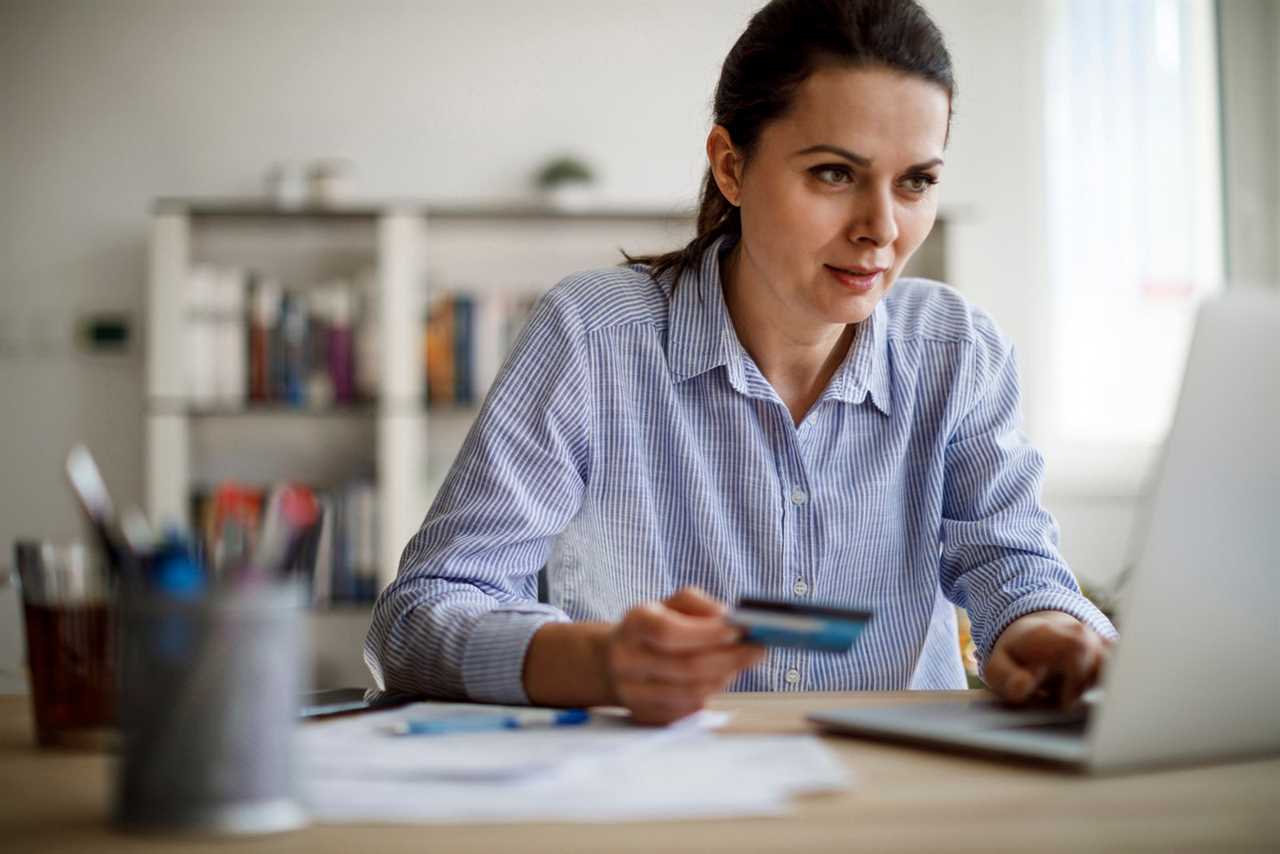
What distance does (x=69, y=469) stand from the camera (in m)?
0.55

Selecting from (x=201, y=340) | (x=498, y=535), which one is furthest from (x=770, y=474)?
(x=201, y=340)

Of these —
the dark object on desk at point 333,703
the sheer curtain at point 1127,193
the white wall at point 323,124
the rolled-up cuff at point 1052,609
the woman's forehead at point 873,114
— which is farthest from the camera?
the sheer curtain at point 1127,193

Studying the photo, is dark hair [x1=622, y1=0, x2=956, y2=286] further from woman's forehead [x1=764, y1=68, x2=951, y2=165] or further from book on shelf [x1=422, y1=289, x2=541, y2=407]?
book on shelf [x1=422, y1=289, x2=541, y2=407]

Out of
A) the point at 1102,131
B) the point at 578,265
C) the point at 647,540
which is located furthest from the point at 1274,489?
the point at 1102,131

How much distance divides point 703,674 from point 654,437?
1.90 ft

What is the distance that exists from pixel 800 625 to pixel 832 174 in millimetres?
665

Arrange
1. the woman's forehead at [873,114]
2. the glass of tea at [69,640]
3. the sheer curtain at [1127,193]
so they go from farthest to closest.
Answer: the sheer curtain at [1127,193] → the woman's forehead at [873,114] → the glass of tea at [69,640]

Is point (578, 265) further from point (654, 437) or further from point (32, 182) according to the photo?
point (654, 437)

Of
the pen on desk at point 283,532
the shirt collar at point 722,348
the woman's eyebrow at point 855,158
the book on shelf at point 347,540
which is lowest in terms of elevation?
the book on shelf at point 347,540

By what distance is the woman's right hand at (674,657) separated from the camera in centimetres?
79

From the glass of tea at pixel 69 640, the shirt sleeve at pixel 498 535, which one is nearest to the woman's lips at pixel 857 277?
the shirt sleeve at pixel 498 535

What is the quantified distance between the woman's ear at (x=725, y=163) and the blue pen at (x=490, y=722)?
29.4 inches

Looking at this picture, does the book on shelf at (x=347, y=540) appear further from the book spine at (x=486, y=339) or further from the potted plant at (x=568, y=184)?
the potted plant at (x=568, y=184)

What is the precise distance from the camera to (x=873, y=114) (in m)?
1.25
